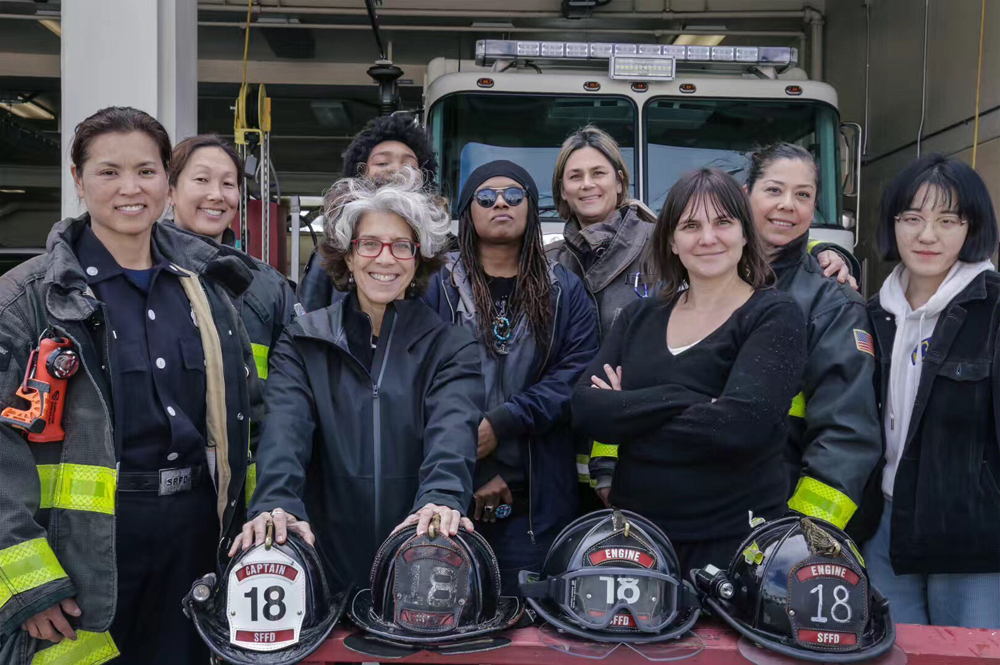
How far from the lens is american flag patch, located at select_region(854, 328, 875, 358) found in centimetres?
252

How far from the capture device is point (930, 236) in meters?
2.55

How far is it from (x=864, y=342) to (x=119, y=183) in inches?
81.1

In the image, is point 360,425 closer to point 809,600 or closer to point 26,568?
point 26,568

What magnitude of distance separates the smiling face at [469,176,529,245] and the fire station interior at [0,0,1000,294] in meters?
4.00

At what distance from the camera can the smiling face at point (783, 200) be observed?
2.74m

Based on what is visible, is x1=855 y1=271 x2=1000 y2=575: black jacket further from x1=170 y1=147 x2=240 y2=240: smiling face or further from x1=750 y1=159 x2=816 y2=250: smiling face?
x1=170 y1=147 x2=240 y2=240: smiling face

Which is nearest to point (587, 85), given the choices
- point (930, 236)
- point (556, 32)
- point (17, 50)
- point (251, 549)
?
point (930, 236)

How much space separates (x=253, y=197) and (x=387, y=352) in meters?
4.42

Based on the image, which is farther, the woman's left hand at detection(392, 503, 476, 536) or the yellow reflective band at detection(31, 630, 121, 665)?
the yellow reflective band at detection(31, 630, 121, 665)

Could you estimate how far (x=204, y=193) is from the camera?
10.5ft

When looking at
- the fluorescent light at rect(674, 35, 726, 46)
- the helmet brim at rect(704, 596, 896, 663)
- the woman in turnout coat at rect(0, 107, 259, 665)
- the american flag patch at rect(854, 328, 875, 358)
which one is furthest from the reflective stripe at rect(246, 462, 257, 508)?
the fluorescent light at rect(674, 35, 726, 46)

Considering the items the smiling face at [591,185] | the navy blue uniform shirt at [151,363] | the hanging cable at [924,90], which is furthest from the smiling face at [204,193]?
the hanging cable at [924,90]

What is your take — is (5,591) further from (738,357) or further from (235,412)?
(738,357)

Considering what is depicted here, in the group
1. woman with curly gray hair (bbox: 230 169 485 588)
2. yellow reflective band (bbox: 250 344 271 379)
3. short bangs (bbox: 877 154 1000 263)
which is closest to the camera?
woman with curly gray hair (bbox: 230 169 485 588)
